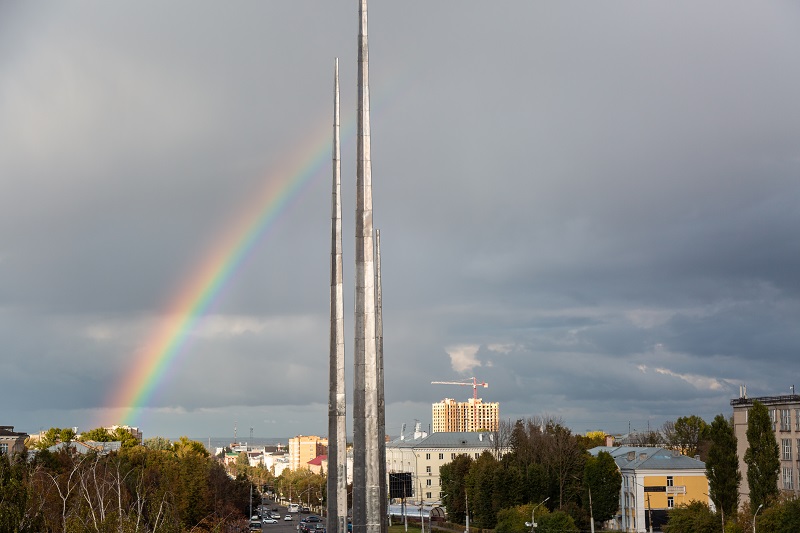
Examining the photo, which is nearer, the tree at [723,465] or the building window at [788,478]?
the tree at [723,465]

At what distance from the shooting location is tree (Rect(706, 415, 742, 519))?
90.0 meters

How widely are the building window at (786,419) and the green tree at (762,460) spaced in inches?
902

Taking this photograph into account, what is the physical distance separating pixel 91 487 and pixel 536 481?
7061 cm

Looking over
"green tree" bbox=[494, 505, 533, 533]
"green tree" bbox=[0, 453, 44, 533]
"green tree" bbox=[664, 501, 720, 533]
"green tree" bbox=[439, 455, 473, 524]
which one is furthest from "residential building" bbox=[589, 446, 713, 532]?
"green tree" bbox=[0, 453, 44, 533]

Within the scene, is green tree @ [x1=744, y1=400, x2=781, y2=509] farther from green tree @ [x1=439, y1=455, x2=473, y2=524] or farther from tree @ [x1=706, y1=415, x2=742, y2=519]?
green tree @ [x1=439, y1=455, x2=473, y2=524]

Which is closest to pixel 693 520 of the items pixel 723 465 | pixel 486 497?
pixel 723 465

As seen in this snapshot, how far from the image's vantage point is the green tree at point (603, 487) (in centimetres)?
12712

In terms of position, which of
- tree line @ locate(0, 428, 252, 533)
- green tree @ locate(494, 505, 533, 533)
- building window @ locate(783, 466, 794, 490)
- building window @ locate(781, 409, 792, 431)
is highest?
building window @ locate(781, 409, 792, 431)

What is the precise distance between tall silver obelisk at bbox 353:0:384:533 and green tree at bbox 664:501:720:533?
228 feet

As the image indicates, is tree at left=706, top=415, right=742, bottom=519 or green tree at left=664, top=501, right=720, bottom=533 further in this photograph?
tree at left=706, top=415, right=742, bottom=519

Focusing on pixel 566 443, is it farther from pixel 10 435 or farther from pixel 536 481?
pixel 10 435

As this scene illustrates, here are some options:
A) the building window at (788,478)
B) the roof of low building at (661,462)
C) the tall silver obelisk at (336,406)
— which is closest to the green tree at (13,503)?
the tall silver obelisk at (336,406)

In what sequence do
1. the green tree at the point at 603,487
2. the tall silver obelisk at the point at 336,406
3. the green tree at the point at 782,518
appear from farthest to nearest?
the green tree at the point at 603,487, the green tree at the point at 782,518, the tall silver obelisk at the point at 336,406

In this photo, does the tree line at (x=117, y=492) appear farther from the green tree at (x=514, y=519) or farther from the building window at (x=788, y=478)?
the building window at (x=788, y=478)
